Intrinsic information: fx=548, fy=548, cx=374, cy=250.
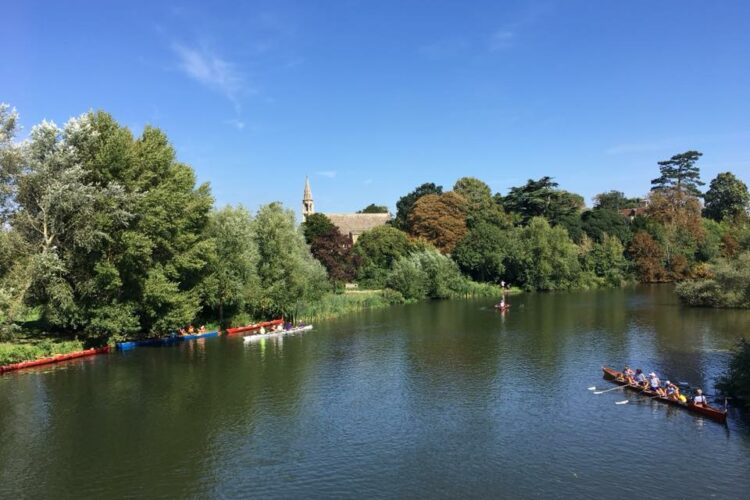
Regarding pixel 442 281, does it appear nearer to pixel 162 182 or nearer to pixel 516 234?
pixel 516 234

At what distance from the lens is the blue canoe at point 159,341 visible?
1599 inches

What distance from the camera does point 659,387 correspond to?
26.4 meters

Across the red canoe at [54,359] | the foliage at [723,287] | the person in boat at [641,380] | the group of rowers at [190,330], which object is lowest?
the person in boat at [641,380]

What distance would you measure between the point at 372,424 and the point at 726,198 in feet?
355

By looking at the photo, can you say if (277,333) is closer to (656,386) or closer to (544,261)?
(656,386)

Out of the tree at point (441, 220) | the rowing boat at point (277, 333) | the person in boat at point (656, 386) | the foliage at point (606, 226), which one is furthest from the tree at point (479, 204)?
the person in boat at point (656, 386)

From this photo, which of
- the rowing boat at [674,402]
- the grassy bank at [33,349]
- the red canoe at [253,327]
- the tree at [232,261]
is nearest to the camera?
the rowing boat at [674,402]

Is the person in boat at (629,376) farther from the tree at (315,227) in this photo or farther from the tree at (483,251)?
the tree at (483,251)

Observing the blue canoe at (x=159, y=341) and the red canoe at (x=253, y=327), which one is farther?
the red canoe at (x=253, y=327)

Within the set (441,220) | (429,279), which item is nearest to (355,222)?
(441,220)

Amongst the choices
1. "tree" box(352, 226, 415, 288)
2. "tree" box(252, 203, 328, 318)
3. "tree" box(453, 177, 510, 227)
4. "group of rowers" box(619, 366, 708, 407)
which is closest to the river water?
"group of rowers" box(619, 366, 708, 407)

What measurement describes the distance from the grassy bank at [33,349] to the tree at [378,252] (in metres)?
40.8

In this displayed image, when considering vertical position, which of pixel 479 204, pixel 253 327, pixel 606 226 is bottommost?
pixel 253 327

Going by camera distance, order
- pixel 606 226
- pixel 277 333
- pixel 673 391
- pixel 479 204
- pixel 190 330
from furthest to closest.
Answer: pixel 606 226, pixel 479 204, pixel 190 330, pixel 277 333, pixel 673 391
